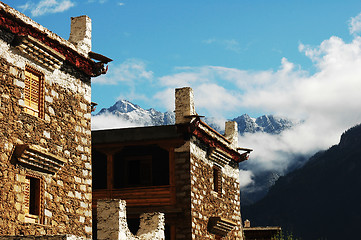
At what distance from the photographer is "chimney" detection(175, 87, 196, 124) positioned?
2361cm

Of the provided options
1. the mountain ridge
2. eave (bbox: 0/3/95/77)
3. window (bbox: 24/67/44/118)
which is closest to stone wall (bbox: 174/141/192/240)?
eave (bbox: 0/3/95/77)

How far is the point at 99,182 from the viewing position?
25312 millimetres

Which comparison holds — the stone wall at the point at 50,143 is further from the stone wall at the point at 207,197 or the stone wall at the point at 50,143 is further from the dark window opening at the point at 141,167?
the dark window opening at the point at 141,167

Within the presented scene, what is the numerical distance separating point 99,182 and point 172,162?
11.7 feet

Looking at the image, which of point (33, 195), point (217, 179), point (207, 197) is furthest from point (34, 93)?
point (217, 179)

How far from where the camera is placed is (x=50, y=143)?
52.8ft

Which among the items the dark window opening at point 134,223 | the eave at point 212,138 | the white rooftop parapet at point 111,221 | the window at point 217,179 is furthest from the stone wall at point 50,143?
the window at point 217,179

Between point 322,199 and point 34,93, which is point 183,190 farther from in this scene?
point 322,199

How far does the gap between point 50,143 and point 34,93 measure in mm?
1333

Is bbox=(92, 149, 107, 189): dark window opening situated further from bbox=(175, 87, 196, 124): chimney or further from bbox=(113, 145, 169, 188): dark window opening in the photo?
bbox=(175, 87, 196, 124): chimney

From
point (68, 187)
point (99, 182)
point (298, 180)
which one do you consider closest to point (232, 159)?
point (99, 182)

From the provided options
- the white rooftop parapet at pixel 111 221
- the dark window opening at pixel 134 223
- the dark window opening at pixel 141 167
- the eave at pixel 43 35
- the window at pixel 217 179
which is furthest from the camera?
the window at pixel 217 179

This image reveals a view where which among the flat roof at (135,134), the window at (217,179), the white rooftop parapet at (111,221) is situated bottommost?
the white rooftop parapet at (111,221)

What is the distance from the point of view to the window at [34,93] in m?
15.6
